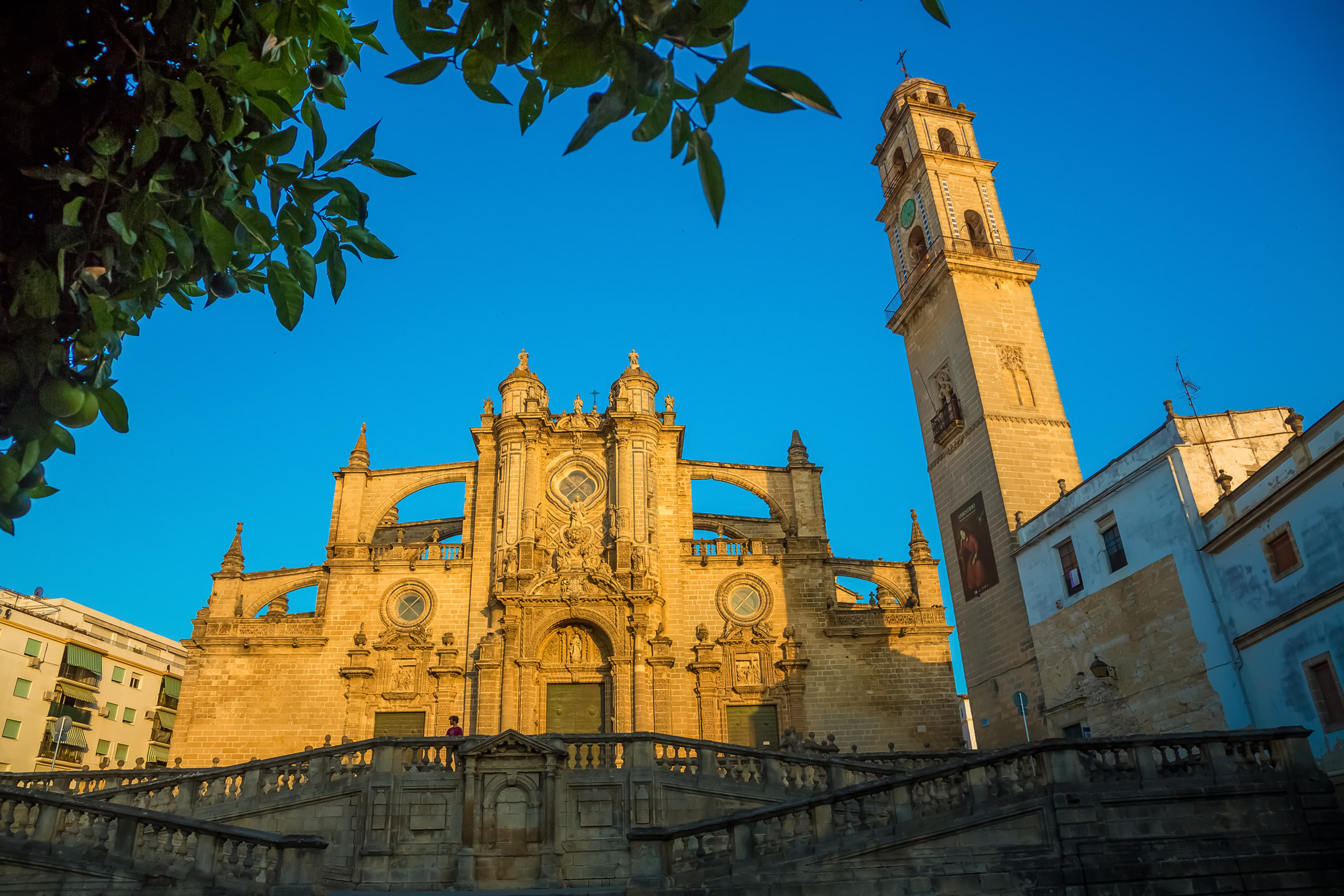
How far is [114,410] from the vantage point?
3.36 m

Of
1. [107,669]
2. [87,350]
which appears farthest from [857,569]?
[107,669]

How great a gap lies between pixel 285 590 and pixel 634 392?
13656 mm

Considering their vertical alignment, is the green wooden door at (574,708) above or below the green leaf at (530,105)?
above

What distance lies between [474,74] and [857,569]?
97.6 feet

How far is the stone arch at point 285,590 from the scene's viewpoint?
3059 centimetres

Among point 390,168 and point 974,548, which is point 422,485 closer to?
point 974,548

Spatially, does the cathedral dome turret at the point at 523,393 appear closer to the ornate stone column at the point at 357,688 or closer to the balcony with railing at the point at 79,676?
the ornate stone column at the point at 357,688

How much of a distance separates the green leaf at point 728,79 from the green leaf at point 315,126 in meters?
1.61

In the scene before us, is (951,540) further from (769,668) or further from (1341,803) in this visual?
(1341,803)

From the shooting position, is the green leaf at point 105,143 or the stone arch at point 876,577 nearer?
the green leaf at point 105,143

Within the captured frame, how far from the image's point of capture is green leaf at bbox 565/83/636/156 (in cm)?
230

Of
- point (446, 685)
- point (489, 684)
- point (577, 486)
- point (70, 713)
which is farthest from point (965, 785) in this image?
point (70, 713)

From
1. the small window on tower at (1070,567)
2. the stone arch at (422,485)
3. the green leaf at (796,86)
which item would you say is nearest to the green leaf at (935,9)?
the green leaf at (796,86)

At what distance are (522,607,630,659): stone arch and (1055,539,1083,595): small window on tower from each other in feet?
41.7
